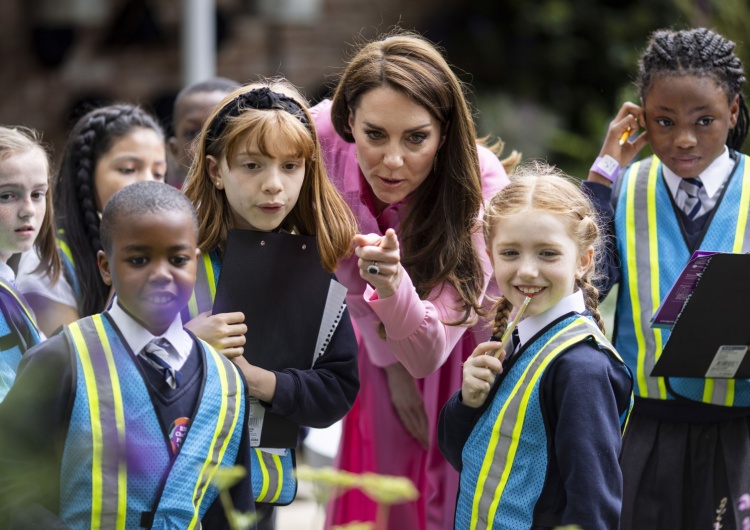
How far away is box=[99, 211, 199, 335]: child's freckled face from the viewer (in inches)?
86.7

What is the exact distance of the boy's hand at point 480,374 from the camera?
8.09 feet

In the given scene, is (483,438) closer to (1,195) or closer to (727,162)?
Result: (727,162)

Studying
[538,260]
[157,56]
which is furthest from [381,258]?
[157,56]

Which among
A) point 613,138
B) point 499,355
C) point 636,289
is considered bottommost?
point 499,355

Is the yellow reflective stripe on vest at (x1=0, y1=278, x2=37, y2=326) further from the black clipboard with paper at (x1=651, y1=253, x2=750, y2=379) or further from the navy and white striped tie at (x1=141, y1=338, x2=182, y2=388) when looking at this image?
the black clipboard with paper at (x1=651, y1=253, x2=750, y2=379)

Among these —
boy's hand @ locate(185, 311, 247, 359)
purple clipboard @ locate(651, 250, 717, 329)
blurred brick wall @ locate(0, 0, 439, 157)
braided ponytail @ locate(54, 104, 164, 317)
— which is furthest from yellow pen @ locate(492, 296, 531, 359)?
blurred brick wall @ locate(0, 0, 439, 157)

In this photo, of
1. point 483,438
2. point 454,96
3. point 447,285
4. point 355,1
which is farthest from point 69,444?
point 355,1

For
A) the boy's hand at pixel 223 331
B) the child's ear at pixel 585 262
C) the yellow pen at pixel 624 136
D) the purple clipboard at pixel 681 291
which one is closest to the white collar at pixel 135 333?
the boy's hand at pixel 223 331

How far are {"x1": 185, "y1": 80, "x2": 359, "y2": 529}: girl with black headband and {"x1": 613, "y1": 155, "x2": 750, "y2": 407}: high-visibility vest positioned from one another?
726 millimetres

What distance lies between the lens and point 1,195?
9.28ft

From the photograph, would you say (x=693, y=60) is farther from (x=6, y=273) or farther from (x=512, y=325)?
(x=6, y=273)

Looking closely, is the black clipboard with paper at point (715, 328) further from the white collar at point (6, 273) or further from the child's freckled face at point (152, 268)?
the white collar at point (6, 273)

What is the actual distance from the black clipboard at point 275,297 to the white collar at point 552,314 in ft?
1.64

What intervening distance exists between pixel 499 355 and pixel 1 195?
1.26 metres
